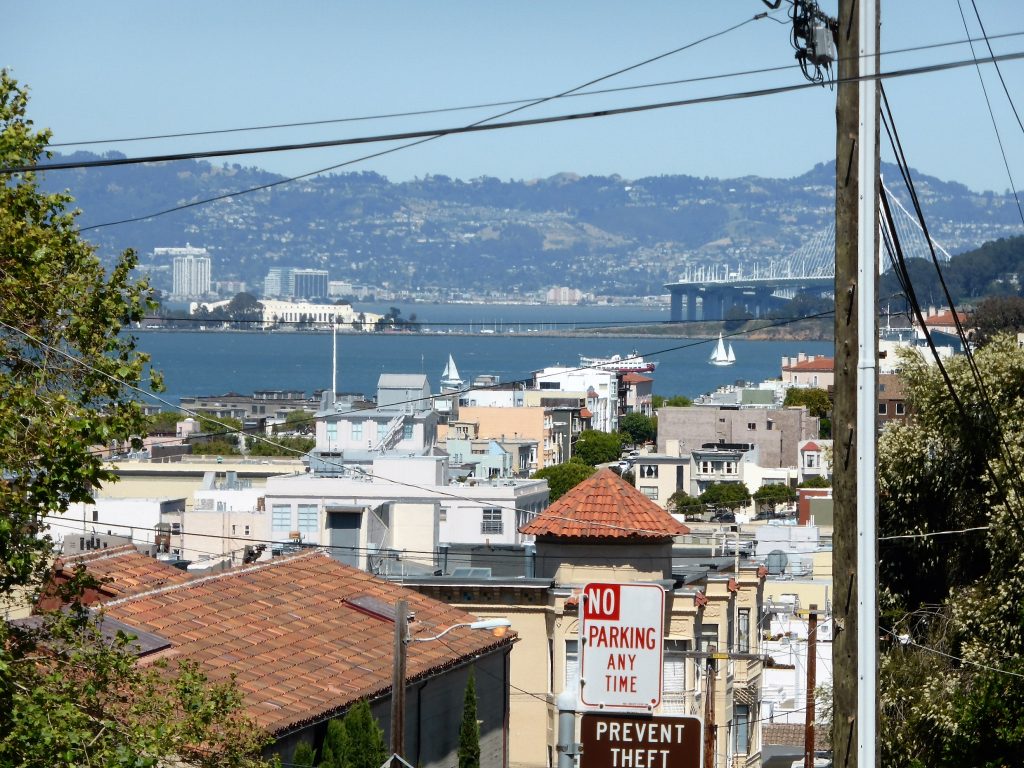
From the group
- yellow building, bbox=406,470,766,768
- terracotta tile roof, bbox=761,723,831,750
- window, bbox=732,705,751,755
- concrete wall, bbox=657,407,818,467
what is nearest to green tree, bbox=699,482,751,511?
concrete wall, bbox=657,407,818,467

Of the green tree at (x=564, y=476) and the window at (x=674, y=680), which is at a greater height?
the window at (x=674, y=680)

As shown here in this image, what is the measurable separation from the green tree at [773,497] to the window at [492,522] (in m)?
33.7

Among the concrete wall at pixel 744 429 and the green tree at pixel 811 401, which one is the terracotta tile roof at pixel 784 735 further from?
the green tree at pixel 811 401

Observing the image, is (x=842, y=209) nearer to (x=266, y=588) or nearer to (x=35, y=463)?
(x=35, y=463)

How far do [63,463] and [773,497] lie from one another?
85.9 metres

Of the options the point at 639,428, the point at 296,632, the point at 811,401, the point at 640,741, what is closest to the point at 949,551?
the point at 296,632

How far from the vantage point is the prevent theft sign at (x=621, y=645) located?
9289mm

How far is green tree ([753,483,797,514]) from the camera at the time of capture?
96.4m

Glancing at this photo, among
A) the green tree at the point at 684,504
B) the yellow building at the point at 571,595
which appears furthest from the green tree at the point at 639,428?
the yellow building at the point at 571,595

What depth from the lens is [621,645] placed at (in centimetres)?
949

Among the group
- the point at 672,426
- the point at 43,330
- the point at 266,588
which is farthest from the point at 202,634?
the point at 672,426

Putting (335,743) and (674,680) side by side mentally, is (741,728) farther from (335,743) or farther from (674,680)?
(335,743)

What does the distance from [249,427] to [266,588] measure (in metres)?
112

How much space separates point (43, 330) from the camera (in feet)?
44.3
